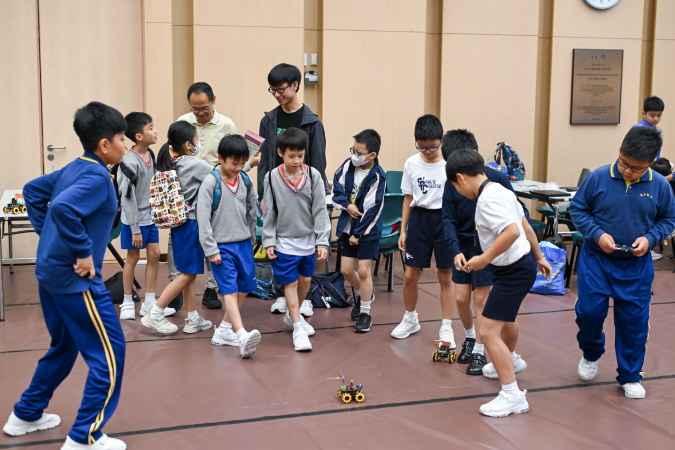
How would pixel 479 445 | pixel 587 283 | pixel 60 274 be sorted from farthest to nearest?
pixel 587 283
pixel 479 445
pixel 60 274

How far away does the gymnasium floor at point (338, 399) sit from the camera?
331cm

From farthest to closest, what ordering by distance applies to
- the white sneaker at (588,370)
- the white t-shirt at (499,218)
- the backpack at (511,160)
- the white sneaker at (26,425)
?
the backpack at (511,160) < the white sneaker at (588,370) < the white t-shirt at (499,218) < the white sneaker at (26,425)

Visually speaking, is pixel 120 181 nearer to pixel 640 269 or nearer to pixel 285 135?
pixel 285 135

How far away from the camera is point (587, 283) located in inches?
156

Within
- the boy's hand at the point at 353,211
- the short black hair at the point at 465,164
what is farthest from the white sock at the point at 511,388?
the boy's hand at the point at 353,211

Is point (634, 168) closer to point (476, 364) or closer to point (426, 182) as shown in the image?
point (426, 182)

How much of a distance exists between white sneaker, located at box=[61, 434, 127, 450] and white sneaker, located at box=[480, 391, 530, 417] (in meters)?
1.82

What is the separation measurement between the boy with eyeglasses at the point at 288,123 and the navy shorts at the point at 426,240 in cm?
88

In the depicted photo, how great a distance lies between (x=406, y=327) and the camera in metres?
4.91

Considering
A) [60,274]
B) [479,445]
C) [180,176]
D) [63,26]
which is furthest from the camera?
[63,26]

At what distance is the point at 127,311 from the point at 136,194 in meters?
0.95

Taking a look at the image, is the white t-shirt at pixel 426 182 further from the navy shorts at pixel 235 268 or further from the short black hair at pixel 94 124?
the short black hair at pixel 94 124

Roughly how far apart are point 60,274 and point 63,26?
520 cm

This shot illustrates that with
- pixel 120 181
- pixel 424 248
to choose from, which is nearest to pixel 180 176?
pixel 120 181
